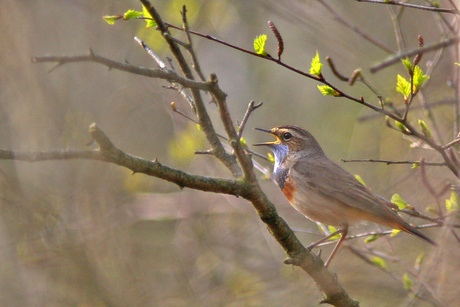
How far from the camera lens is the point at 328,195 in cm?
600

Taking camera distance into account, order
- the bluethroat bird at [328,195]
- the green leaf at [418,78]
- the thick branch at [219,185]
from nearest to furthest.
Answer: the thick branch at [219,185] < the green leaf at [418,78] < the bluethroat bird at [328,195]

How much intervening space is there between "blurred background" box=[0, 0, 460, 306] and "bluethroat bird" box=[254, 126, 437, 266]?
1052mm

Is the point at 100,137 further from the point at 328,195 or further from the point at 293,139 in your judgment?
the point at 293,139

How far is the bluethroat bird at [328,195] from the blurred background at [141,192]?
1.05 metres

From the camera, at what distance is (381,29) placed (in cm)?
1287

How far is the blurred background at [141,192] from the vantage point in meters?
7.77

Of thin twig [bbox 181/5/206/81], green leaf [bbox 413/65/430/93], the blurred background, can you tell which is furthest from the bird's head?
thin twig [bbox 181/5/206/81]

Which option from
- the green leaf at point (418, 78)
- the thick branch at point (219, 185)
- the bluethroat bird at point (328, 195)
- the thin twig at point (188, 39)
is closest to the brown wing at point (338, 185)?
the bluethroat bird at point (328, 195)

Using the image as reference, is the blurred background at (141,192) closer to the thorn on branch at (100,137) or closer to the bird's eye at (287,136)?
the bird's eye at (287,136)

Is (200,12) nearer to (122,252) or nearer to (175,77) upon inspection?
(122,252)

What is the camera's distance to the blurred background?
7.77 m

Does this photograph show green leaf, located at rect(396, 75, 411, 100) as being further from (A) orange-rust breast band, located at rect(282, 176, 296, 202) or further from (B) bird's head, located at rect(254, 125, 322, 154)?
(B) bird's head, located at rect(254, 125, 322, 154)

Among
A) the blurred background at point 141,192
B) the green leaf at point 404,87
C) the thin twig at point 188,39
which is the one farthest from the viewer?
the blurred background at point 141,192

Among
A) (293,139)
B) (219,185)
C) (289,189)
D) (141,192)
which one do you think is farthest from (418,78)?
(141,192)
